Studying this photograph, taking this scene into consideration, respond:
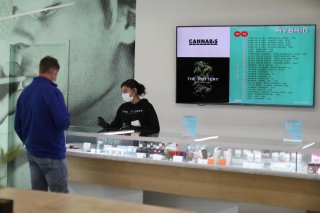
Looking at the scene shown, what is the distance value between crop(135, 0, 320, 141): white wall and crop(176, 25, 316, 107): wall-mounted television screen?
0.33ft

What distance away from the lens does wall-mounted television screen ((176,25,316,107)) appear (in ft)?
17.4

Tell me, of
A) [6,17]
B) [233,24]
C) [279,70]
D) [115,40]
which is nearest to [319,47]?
[279,70]

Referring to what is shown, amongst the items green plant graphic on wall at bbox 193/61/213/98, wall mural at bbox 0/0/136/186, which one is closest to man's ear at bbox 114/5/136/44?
wall mural at bbox 0/0/136/186

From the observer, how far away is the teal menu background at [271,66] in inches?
208

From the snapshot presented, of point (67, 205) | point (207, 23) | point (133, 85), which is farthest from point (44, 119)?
point (207, 23)

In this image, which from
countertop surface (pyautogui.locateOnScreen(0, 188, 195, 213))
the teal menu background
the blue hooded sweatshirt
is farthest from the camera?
the teal menu background

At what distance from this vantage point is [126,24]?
6.18m

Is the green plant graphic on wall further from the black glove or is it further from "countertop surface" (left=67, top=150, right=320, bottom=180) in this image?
"countertop surface" (left=67, top=150, right=320, bottom=180)

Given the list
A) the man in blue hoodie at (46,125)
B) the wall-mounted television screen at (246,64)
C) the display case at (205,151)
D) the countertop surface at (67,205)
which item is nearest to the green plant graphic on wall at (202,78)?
the wall-mounted television screen at (246,64)

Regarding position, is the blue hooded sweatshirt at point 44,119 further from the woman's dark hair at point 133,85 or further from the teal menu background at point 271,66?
the teal menu background at point 271,66

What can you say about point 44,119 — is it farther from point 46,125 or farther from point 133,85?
point 133,85

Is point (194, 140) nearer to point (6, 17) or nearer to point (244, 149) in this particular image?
point (244, 149)

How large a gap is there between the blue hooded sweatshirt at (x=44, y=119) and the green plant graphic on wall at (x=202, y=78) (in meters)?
2.26

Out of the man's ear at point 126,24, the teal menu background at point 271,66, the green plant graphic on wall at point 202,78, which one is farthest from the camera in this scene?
the man's ear at point 126,24
